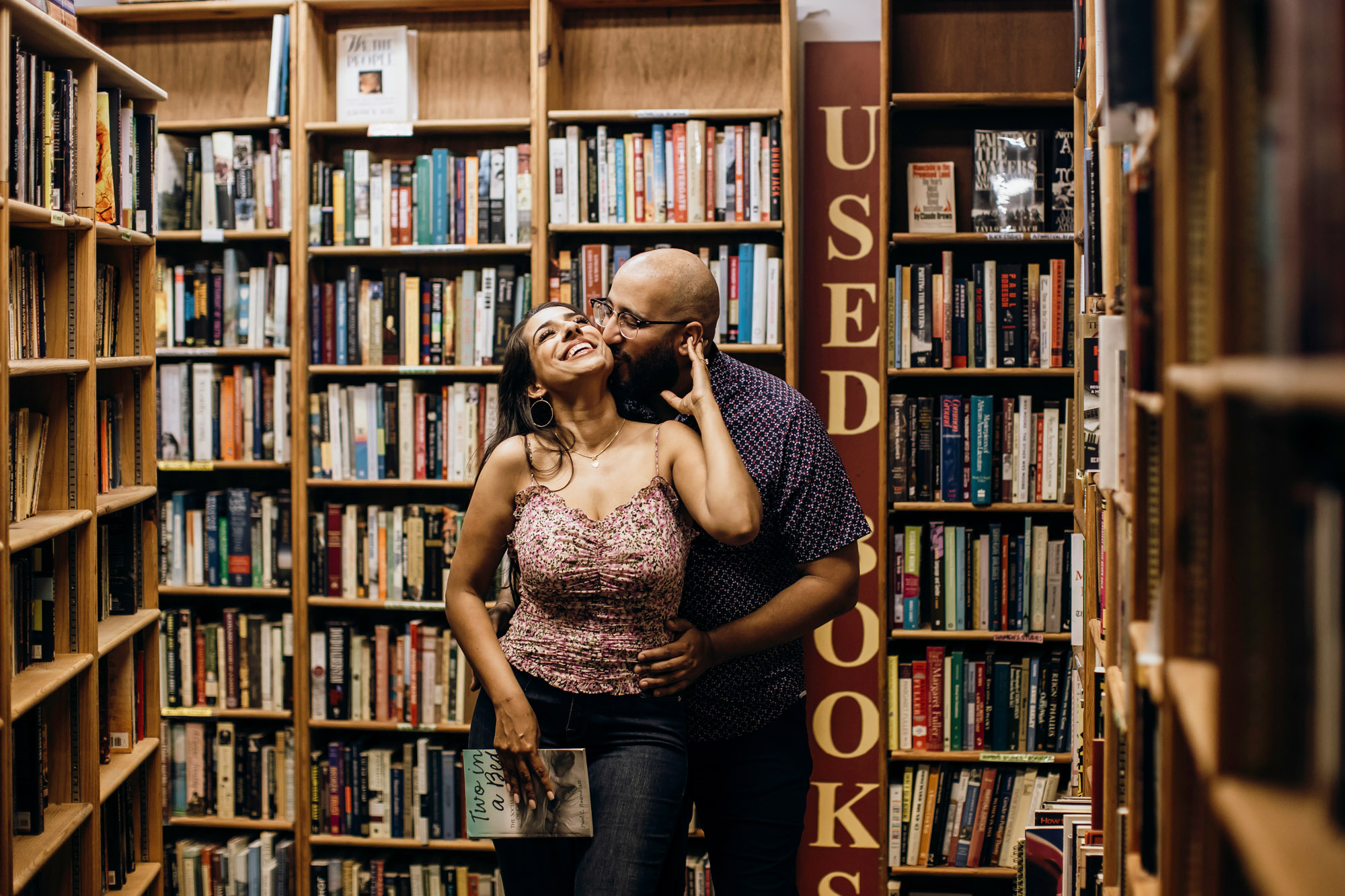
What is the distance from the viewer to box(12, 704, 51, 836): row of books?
76.2 inches

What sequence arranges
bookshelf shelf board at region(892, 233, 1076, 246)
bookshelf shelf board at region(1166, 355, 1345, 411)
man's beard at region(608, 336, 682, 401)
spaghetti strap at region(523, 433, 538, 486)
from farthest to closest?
bookshelf shelf board at region(892, 233, 1076, 246) → man's beard at region(608, 336, 682, 401) → spaghetti strap at region(523, 433, 538, 486) → bookshelf shelf board at region(1166, 355, 1345, 411)

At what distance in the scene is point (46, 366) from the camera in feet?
6.12

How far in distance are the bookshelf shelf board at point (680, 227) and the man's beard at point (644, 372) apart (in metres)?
0.99

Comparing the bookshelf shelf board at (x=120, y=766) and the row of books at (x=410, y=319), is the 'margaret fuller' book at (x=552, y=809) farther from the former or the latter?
the row of books at (x=410, y=319)

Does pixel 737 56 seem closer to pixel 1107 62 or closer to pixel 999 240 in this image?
pixel 999 240

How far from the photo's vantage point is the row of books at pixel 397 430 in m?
2.97

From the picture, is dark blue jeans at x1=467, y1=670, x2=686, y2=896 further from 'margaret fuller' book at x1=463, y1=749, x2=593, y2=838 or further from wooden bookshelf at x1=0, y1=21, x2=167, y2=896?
wooden bookshelf at x1=0, y1=21, x2=167, y2=896

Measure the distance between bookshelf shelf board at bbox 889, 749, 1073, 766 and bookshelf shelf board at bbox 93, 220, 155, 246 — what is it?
2255 millimetres

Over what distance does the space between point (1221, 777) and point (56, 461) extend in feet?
6.63

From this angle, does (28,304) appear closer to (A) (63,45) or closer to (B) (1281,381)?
(A) (63,45)

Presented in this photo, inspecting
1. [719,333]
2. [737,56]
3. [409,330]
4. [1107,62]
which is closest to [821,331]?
[719,333]

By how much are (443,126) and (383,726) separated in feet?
5.47

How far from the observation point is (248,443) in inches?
120

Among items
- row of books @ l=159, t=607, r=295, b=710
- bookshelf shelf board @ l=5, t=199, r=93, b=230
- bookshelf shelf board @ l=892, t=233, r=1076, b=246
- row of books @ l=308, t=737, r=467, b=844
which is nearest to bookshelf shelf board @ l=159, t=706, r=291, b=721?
row of books @ l=159, t=607, r=295, b=710
